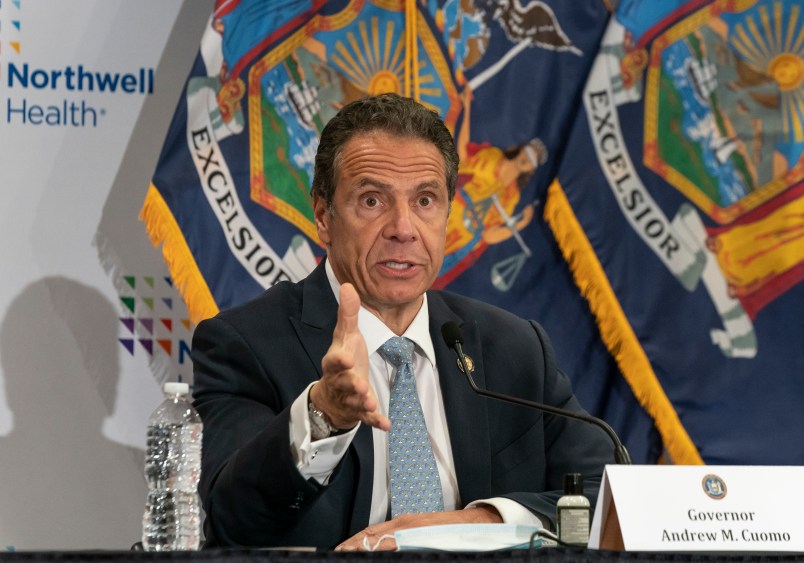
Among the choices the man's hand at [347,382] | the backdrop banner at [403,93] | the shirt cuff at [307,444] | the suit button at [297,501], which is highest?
the backdrop banner at [403,93]

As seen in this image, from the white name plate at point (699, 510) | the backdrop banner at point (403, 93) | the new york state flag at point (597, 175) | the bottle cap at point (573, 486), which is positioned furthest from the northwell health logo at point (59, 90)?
the white name plate at point (699, 510)

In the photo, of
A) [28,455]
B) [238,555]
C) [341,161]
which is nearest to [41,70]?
[28,455]

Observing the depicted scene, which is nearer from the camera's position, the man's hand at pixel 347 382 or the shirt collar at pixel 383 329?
the man's hand at pixel 347 382

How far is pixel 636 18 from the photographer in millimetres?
3582

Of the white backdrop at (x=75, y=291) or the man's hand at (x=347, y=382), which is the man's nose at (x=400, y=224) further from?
the white backdrop at (x=75, y=291)

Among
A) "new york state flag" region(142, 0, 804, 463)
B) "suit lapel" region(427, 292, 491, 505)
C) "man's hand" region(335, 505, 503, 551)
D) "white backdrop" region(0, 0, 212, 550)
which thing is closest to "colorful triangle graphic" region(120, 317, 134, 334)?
"white backdrop" region(0, 0, 212, 550)

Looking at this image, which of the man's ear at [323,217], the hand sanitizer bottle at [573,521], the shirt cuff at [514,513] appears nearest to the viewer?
the hand sanitizer bottle at [573,521]

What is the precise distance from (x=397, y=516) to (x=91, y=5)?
2221 mm

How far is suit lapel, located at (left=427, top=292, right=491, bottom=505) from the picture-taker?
2291mm

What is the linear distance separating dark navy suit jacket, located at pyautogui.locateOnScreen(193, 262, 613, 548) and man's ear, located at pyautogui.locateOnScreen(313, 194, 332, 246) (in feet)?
0.33

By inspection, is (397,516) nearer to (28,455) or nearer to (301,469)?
(301,469)

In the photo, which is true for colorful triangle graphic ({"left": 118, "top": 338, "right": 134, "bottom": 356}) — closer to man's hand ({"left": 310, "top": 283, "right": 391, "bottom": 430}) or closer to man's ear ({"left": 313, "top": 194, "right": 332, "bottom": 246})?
man's ear ({"left": 313, "top": 194, "right": 332, "bottom": 246})

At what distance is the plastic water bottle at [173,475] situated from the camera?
1.79 meters

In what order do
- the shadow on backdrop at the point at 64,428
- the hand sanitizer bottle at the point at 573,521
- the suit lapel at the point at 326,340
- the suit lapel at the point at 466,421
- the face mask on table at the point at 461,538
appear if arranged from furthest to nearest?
the shadow on backdrop at the point at 64,428 → the suit lapel at the point at 466,421 → the suit lapel at the point at 326,340 → the hand sanitizer bottle at the point at 573,521 → the face mask on table at the point at 461,538
